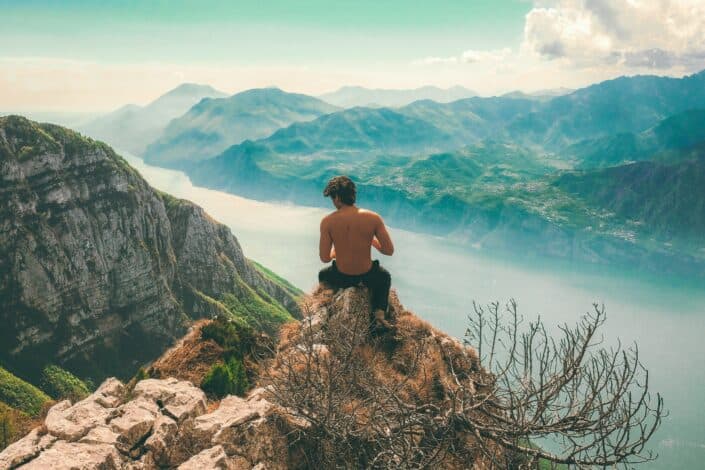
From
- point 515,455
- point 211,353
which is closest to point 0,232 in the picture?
point 211,353

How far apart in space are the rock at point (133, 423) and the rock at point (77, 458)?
465 mm

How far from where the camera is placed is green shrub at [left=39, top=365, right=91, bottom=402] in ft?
427

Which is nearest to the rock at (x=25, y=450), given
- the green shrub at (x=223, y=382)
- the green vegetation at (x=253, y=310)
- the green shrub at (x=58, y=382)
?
the green shrub at (x=223, y=382)

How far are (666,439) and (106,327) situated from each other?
666 feet

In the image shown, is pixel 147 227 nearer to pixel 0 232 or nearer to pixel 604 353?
pixel 0 232

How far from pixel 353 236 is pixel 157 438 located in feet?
21.4

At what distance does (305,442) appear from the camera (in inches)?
389

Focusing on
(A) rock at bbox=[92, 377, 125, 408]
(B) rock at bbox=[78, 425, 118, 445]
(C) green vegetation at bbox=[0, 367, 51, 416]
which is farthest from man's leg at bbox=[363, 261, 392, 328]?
(C) green vegetation at bbox=[0, 367, 51, 416]

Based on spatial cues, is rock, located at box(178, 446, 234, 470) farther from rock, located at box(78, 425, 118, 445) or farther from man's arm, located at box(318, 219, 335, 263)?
man's arm, located at box(318, 219, 335, 263)

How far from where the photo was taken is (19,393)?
118000 millimetres

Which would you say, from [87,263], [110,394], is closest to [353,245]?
[110,394]

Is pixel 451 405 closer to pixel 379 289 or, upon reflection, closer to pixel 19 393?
pixel 379 289

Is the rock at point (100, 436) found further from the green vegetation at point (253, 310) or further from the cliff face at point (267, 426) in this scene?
the green vegetation at point (253, 310)

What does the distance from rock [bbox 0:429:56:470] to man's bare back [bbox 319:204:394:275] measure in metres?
7.33
